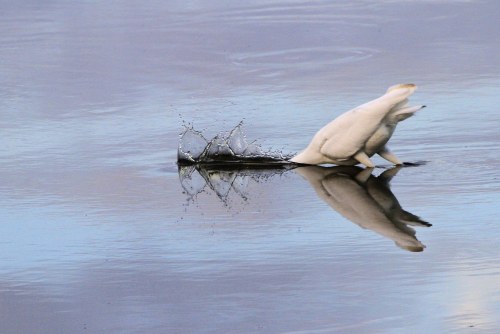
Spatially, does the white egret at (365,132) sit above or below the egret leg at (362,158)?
above

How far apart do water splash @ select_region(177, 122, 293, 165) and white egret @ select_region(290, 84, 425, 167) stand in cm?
60

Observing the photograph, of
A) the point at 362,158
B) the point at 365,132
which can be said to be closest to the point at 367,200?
the point at 365,132

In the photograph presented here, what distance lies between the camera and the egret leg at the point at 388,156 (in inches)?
577

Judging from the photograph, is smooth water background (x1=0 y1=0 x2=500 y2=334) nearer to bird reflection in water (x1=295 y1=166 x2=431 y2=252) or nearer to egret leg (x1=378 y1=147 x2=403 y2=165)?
bird reflection in water (x1=295 y1=166 x2=431 y2=252)

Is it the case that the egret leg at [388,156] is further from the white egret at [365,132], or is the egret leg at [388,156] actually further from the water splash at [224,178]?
the water splash at [224,178]

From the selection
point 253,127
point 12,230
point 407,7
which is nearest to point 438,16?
point 407,7

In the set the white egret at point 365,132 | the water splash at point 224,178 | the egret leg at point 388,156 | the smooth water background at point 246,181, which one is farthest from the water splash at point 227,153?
the egret leg at point 388,156

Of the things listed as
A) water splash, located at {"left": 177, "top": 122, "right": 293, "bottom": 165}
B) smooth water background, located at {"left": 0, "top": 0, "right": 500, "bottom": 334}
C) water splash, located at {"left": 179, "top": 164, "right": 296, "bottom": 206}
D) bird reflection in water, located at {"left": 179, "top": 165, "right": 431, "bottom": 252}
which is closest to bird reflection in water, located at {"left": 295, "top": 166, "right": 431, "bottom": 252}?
bird reflection in water, located at {"left": 179, "top": 165, "right": 431, "bottom": 252}

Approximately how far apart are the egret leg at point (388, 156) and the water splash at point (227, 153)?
99 cm

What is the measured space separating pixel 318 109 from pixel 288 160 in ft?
7.42

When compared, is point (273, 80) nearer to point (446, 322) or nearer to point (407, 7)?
point (407, 7)

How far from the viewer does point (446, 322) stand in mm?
10070

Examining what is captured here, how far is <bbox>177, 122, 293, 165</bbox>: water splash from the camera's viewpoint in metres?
15.3

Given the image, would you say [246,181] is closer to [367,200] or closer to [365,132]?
[365,132]
